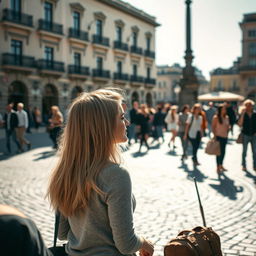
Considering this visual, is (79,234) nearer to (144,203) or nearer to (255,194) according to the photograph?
(144,203)

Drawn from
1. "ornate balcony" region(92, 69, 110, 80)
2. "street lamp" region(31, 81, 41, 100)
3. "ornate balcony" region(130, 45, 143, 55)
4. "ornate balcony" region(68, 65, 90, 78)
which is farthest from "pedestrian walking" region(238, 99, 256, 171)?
"ornate balcony" region(130, 45, 143, 55)

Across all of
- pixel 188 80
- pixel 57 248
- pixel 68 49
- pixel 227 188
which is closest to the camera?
pixel 57 248

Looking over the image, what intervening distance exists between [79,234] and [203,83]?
10992 cm

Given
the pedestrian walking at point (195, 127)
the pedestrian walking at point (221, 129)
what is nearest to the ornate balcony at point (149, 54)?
the pedestrian walking at point (195, 127)

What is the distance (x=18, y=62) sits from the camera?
91.4 ft

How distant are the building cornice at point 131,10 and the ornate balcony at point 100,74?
24.8ft

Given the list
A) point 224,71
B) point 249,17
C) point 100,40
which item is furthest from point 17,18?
point 224,71

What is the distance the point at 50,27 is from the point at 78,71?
519cm

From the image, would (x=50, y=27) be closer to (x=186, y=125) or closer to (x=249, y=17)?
(x=186, y=125)

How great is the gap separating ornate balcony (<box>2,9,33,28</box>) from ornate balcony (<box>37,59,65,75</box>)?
3.31m

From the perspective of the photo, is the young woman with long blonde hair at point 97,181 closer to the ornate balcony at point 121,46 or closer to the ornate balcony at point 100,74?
the ornate balcony at point 100,74

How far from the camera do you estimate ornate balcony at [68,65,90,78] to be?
106ft

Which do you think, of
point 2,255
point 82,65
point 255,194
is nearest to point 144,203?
point 255,194

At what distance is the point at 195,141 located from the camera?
942 cm
